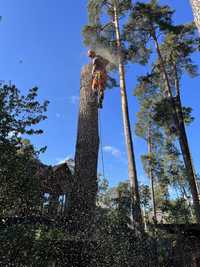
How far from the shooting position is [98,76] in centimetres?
863

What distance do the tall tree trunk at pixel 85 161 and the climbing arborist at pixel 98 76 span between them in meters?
0.42

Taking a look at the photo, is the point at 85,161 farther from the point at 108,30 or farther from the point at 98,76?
the point at 108,30

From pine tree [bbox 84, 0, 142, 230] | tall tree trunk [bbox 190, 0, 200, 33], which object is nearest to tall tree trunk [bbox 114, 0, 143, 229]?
pine tree [bbox 84, 0, 142, 230]

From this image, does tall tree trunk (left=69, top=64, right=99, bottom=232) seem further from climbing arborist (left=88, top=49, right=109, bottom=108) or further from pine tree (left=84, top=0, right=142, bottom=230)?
pine tree (left=84, top=0, right=142, bottom=230)

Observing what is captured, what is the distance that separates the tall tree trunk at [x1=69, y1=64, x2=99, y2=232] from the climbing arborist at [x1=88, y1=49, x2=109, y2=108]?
42 centimetres

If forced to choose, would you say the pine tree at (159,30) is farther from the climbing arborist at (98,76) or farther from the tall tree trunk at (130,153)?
the climbing arborist at (98,76)

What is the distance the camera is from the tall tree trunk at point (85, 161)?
6.66 metres

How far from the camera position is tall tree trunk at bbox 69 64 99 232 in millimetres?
6665

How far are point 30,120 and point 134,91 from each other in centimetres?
1079

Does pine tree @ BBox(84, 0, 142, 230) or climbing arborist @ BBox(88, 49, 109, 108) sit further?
pine tree @ BBox(84, 0, 142, 230)

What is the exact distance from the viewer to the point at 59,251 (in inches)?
198

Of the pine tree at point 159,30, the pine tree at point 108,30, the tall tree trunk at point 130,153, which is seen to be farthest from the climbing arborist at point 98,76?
the pine tree at point 159,30

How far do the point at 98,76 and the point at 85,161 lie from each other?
109 inches

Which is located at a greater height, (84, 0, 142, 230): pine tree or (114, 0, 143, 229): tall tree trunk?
(84, 0, 142, 230): pine tree
